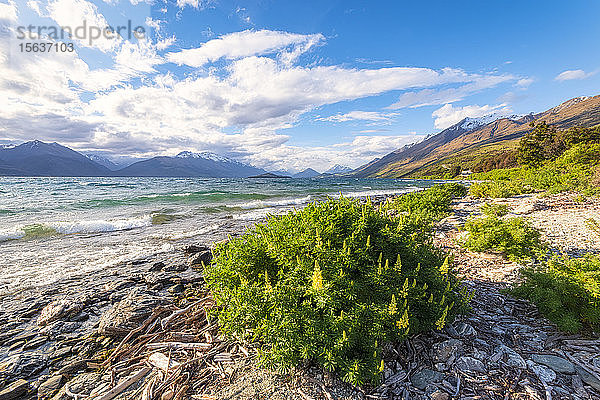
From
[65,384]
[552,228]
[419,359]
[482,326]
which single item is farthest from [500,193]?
[65,384]

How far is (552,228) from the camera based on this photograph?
9086mm

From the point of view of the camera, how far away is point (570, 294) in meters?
3.86

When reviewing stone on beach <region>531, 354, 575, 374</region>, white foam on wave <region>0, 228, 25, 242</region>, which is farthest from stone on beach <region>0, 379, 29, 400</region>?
white foam on wave <region>0, 228, 25, 242</region>

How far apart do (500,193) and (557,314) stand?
65.6ft

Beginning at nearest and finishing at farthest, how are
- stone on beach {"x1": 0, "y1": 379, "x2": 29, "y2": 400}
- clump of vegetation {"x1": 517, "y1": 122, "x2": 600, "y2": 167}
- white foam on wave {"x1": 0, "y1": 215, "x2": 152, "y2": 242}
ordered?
stone on beach {"x1": 0, "y1": 379, "x2": 29, "y2": 400} < white foam on wave {"x1": 0, "y1": 215, "x2": 152, "y2": 242} < clump of vegetation {"x1": 517, "y1": 122, "x2": 600, "y2": 167}

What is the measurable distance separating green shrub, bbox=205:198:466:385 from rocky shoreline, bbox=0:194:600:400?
0.33 metres

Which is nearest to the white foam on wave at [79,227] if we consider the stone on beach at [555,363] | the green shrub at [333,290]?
the green shrub at [333,290]

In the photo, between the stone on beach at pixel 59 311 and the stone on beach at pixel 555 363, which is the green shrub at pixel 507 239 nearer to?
the stone on beach at pixel 555 363

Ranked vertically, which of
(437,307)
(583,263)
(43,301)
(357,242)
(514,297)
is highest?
(357,242)

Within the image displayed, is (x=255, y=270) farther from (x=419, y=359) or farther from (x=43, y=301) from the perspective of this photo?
(x=43, y=301)

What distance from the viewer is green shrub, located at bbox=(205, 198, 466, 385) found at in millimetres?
2801

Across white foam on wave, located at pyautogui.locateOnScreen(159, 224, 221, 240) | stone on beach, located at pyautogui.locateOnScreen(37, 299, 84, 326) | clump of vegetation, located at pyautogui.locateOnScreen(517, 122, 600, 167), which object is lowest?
white foam on wave, located at pyautogui.locateOnScreen(159, 224, 221, 240)

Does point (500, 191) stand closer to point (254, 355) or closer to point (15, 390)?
point (254, 355)

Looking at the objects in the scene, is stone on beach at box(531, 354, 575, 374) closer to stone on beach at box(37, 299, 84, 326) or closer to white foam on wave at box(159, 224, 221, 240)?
stone on beach at box(37, 299, 84, 326)
